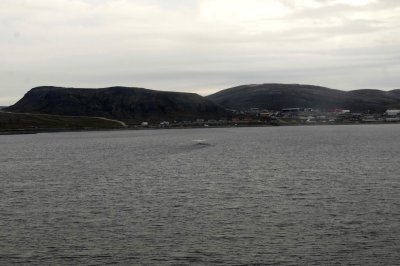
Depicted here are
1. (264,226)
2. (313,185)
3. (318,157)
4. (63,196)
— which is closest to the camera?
(264,226)

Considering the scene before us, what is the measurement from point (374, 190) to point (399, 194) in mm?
4714

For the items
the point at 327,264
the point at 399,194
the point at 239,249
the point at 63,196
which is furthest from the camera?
the point at 63,196

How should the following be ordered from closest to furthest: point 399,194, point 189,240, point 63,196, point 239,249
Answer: point 239,249 → point 189,240 → point 399,194 → point 63,196

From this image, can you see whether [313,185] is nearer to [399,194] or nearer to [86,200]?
[399,194]

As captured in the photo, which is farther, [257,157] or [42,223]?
[257,157]

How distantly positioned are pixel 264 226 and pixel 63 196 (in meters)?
32.7

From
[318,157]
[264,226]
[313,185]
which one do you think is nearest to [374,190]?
[313,185]

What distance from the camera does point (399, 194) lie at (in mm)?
69375

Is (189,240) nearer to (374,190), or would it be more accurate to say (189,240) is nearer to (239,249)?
(239,249)

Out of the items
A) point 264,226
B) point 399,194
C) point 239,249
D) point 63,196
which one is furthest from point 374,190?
point 63,196

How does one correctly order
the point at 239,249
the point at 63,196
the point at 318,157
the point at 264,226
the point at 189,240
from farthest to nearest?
the point at 318,157, the point at 63,196, the point at 264,226, the point at 189,240, the point at 239,249

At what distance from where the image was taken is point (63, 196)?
7462cm

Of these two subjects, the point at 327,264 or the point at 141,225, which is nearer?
the point at 327,264

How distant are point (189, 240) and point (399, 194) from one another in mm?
33251
